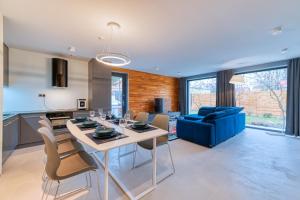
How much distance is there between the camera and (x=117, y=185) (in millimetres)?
1896

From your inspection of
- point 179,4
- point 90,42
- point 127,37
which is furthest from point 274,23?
point 90,42

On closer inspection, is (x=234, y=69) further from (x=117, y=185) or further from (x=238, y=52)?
(x=117, y=185)

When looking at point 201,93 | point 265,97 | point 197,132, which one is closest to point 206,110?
point 201,93

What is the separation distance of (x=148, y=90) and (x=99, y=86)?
8.75 ft

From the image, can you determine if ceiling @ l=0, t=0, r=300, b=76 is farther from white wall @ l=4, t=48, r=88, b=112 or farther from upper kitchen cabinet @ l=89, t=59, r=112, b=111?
upper kitchen cabinet @ l=89, t=59, r=112, b=111

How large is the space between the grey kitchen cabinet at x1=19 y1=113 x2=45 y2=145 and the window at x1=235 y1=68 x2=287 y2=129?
700 cm

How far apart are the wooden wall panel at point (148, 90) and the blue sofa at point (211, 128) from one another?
2562mm

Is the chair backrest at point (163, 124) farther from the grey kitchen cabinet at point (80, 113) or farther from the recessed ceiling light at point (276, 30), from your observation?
the recessed ceiling light at point (276, 30)

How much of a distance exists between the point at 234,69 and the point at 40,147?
23.1 feet

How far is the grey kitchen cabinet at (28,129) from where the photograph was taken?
9.98ft

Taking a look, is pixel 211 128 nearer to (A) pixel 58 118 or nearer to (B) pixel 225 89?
(B) pixel 225 89

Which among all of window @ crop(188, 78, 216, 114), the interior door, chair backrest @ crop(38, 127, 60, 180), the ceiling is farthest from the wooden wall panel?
chair backrest @ crop(38, 127, 60, 180)

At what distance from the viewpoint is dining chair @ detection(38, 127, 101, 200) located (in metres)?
1.27

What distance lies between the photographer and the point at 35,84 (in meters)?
3.61
